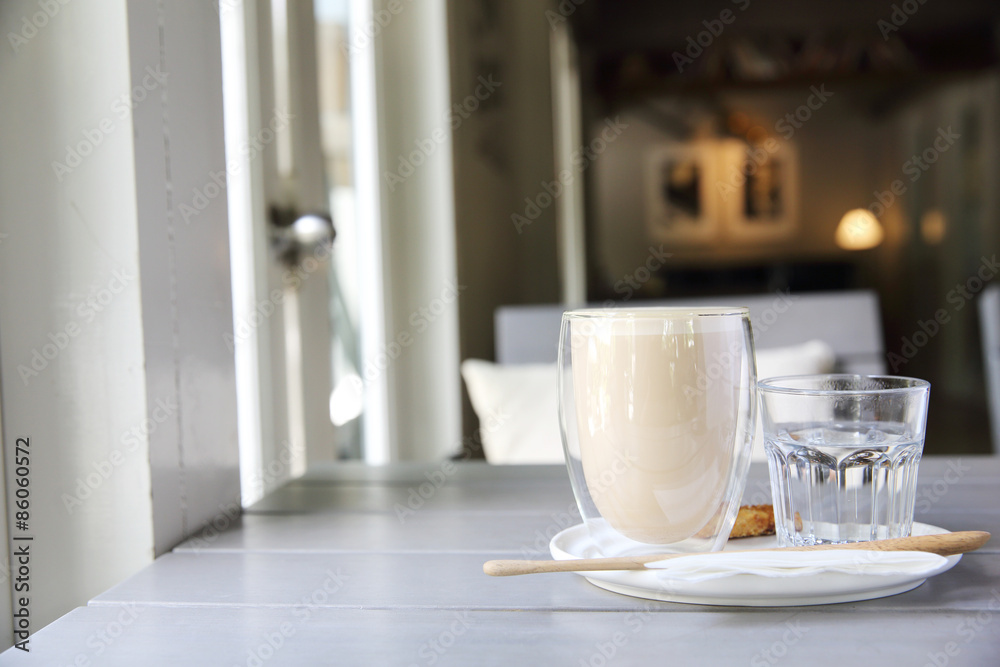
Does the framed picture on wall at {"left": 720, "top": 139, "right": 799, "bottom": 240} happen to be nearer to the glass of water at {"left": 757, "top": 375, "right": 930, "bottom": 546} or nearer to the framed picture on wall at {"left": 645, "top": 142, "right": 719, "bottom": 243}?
the framed picture on wall at {"left": 645, "top": 142, "right": 719, "bottom": 243}

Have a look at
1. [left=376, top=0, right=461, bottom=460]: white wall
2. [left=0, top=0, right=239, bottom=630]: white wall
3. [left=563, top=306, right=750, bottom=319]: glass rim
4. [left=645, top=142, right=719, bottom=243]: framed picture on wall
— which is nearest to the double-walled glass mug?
[left=563, top=306, right=750, bottom=319]: glass rim

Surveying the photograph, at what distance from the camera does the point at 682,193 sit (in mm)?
4555

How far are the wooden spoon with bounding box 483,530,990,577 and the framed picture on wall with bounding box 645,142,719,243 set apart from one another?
163 inches

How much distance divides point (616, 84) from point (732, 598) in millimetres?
4267

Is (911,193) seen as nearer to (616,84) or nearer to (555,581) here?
(616,84)

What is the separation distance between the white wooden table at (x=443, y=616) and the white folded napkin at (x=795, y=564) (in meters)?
0.02

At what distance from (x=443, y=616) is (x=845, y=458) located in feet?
0.84

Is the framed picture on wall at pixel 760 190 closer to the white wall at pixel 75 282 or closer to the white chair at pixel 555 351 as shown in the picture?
the white chair at pixel 555 351

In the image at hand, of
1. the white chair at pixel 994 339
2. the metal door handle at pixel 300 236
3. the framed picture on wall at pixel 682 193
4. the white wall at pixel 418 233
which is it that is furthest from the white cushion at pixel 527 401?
the framed picture on wall at pixel 682 193

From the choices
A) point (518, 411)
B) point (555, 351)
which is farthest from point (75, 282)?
point (555, 351)

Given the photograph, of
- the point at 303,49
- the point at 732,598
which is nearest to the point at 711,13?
the point at 303,49

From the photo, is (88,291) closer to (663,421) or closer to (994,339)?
(663,421)

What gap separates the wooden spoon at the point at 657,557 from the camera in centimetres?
45

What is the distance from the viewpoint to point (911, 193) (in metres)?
4.45
